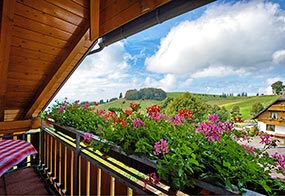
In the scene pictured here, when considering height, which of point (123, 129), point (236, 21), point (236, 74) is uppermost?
point (236, 21)

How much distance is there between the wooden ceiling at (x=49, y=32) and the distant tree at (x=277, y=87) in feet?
2.39

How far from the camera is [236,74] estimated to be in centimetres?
104

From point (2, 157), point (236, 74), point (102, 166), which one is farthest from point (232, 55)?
point (2, 157)

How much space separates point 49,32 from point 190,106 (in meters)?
1.97

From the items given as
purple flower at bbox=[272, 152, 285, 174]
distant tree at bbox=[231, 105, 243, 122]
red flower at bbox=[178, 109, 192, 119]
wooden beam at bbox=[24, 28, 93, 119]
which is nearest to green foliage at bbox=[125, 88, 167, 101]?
red flower at bbox=[178, 109, 192, 119]

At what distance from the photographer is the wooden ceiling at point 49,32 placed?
5.84 feet

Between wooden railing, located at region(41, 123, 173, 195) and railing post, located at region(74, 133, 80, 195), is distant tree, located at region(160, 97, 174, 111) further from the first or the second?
railing post, located at region(74, 133, 80, 195)

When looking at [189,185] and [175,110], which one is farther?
[175,110]

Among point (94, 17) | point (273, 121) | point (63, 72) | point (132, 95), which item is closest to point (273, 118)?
point (273, 121)

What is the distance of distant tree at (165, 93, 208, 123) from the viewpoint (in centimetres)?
112

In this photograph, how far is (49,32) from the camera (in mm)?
2154

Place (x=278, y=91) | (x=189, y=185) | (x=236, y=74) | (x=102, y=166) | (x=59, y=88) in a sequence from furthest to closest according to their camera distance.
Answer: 1. (x=59, y=88)
2. (x=102, y=166)
3. (x=236, y=74)
4. (x=278, y=91)
5. (x=189, y=185)

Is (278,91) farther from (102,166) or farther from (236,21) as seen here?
(102,166)

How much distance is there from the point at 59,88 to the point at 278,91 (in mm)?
3402
